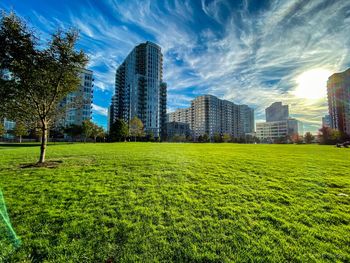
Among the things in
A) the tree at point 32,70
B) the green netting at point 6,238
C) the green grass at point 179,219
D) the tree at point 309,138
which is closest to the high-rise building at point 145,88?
the tree at point 309,138

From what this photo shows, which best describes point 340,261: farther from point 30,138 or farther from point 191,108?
point 191,108

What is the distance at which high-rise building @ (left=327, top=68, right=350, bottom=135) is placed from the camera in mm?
94875

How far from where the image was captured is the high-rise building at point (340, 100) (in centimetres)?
9488

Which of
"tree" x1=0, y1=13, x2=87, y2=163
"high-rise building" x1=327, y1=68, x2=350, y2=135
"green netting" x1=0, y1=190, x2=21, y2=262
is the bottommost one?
"green netting" x1=0, y1=190, x2=21, y2=262

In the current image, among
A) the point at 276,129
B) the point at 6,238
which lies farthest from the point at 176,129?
the point at 6,238

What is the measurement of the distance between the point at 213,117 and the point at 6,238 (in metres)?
163

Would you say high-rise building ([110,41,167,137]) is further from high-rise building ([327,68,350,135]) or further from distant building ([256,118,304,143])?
high-rise building ([327,68,350,135])

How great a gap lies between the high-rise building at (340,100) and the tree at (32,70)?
414 ft

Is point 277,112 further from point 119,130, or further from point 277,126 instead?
point 119,130

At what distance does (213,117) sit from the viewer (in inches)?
6314

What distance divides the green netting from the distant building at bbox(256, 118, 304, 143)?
16103 centimetres

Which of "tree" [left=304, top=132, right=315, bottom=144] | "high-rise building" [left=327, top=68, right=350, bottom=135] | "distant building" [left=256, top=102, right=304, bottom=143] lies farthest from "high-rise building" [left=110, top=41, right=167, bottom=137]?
"high-rise building" [left=327, top=68, right=350, bottom=135]

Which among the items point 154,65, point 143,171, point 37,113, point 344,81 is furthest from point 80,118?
point 344,81

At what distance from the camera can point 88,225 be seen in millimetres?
4055
